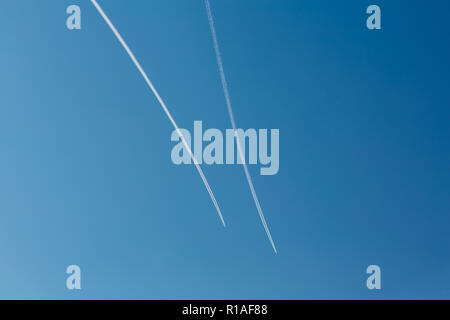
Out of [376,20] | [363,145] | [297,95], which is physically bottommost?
[363,145]

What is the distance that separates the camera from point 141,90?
213cm

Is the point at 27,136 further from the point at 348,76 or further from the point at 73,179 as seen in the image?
the point at 348,76

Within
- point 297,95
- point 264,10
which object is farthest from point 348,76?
point 264,10

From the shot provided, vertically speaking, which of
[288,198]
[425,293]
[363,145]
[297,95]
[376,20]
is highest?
[376,20]

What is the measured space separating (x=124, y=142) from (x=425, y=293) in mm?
1292

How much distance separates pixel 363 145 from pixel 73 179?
1128mm

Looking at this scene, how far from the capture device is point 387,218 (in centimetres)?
213

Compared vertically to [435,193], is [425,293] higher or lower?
lower

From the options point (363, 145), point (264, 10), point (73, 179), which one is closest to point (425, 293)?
point (363, 145)

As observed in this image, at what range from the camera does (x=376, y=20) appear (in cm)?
215

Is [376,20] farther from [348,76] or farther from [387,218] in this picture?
[387,218]

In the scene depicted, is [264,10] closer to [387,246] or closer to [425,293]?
[387,246]

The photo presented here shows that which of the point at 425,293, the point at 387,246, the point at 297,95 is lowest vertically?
the point at 425,293

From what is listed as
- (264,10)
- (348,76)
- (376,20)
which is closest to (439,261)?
(348,76)
